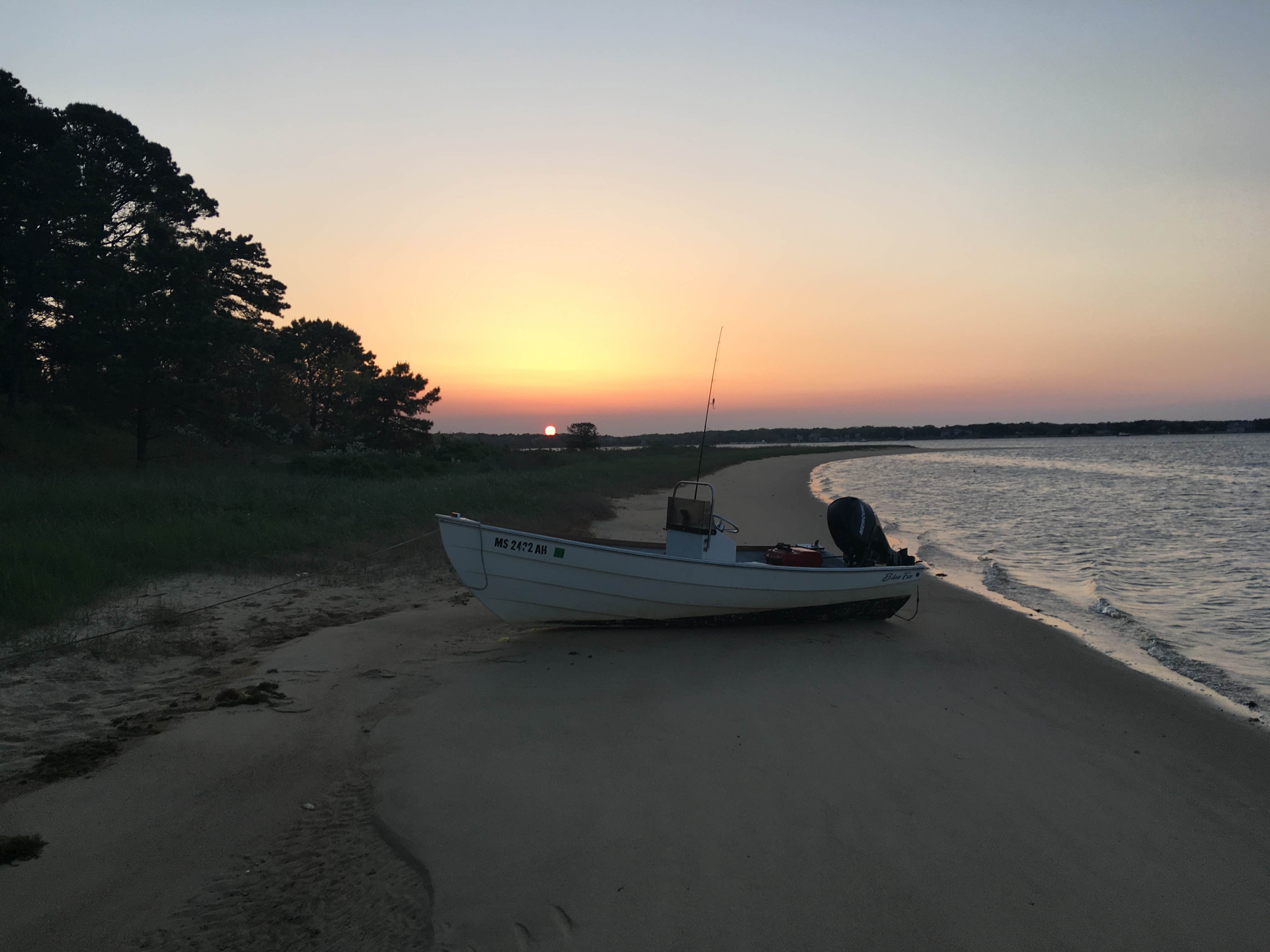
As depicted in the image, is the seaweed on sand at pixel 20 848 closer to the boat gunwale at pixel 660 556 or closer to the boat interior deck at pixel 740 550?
the boat gunwale at pixel 660 556

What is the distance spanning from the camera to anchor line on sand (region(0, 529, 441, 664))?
664 cm

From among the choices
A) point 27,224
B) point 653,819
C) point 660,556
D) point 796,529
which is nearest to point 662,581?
point 660,556

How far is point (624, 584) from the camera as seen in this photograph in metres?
8.76

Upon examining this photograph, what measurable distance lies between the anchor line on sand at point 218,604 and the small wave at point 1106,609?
36.3 feet

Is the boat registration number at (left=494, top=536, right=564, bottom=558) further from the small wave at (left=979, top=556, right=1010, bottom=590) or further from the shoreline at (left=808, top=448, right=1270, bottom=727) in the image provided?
→ the small wave at (left=979, top=556, right=1010, bottom=590)

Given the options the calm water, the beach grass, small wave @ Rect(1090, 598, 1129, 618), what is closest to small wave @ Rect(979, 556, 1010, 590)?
the calm water

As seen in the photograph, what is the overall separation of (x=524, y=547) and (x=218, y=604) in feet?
14.2

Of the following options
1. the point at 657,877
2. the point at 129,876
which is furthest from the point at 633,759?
the point at 129,876

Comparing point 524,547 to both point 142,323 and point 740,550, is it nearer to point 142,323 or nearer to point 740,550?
point 740,550

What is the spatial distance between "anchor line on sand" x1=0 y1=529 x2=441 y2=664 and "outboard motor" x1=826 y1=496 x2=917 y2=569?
21.3 ft

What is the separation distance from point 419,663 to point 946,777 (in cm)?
546

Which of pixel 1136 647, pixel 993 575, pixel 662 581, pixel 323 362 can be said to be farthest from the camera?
pixel 323 362

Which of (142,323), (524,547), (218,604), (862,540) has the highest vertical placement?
(142,323)

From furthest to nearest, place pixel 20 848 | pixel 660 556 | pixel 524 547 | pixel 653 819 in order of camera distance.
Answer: pixel 660 556, pixel 524 547, pixel 653 819, pixel 20 848
